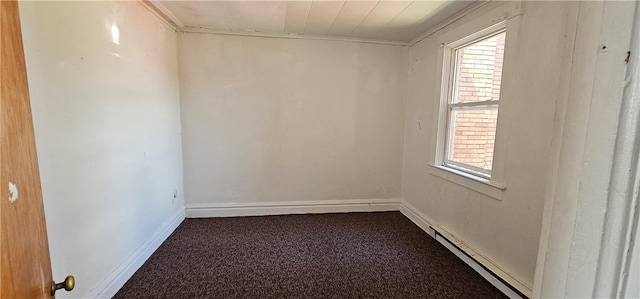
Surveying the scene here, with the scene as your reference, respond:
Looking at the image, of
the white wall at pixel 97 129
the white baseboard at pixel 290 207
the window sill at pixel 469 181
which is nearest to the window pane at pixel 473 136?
the window sill at pixel 469 181

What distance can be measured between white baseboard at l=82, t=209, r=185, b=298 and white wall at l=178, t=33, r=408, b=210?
0.59 meters

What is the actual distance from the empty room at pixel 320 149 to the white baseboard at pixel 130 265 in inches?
0.8

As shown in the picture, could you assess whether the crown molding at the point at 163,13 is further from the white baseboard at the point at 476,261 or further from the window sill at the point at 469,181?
the white baseboard at the point at 476,261

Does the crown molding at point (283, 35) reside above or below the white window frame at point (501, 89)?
above

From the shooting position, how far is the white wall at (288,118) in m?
3.15

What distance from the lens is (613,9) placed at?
38cm

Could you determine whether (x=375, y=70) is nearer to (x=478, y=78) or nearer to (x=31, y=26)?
(x=478, y=78)

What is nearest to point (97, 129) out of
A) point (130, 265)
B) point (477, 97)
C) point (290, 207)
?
point (130, 265)

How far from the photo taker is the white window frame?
6.39ft

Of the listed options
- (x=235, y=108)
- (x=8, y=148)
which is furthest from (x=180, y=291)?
(x=235, y=108)

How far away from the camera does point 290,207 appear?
3480 mm

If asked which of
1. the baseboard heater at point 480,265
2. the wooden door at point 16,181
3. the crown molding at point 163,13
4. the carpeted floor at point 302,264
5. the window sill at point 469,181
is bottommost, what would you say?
the carpeted floor at point 302,264

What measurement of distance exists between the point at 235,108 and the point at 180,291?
6.55 feet

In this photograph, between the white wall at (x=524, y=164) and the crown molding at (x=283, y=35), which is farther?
the crown molding at (x=283, y=35)
